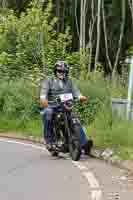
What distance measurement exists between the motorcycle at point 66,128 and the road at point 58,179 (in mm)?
237

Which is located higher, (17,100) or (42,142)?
(17,100)

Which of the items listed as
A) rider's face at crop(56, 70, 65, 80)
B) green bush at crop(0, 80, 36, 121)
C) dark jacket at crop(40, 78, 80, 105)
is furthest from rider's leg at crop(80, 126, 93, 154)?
green bush at crop(0, 80, 36, 121)

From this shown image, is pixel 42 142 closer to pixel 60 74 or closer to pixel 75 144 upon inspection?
pixel 60 74

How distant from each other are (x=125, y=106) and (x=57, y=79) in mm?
2524

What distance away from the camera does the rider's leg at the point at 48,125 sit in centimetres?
1235

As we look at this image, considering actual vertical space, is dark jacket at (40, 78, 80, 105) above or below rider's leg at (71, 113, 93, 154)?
above

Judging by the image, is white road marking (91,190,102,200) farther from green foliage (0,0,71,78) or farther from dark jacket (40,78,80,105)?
green foliage (0,0,71,78)

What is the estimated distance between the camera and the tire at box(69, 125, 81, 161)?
11816 millimetres

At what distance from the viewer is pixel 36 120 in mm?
18203

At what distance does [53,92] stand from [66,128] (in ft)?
2.84

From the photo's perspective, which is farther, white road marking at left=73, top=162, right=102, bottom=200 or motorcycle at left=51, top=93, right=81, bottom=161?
motorcycle at left=51, top=93, right=81, bottom=161

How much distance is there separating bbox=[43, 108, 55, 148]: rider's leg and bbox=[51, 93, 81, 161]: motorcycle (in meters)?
0.08

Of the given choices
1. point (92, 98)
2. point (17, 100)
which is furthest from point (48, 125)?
point (17, 100)

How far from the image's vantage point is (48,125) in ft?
40.9
